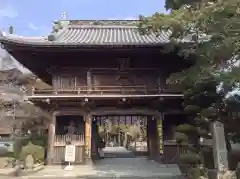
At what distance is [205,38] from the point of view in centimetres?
1052

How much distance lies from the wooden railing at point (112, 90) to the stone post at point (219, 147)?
18.8 feet

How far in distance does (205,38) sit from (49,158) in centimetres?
1073

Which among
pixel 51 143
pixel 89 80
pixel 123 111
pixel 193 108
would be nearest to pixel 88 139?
pixel 51 143

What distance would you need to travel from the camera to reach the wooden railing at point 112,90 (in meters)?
17.2

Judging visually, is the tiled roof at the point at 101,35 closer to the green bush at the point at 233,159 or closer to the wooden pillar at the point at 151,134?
the wooden pillar at the point at 151,134

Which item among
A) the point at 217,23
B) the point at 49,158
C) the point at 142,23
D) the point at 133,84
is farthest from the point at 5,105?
the point at 217,23

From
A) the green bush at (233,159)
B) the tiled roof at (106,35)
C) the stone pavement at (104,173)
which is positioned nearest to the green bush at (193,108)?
the green bush at (233,159)

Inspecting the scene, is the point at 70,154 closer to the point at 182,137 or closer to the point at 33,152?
the point at 33,152

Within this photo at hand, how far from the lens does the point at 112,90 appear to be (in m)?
17.5

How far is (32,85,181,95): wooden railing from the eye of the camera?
17.2 meters

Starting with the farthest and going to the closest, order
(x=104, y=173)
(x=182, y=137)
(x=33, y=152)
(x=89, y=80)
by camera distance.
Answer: (x=89, y=80)
(x=33, y=152)
(x=104, y=173)
(x=182, y=137)

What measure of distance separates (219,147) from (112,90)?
7754mm

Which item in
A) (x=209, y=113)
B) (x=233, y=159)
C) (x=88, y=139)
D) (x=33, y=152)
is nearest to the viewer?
(x=209, y=113)

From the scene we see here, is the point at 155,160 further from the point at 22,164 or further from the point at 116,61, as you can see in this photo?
the point at 22,164
